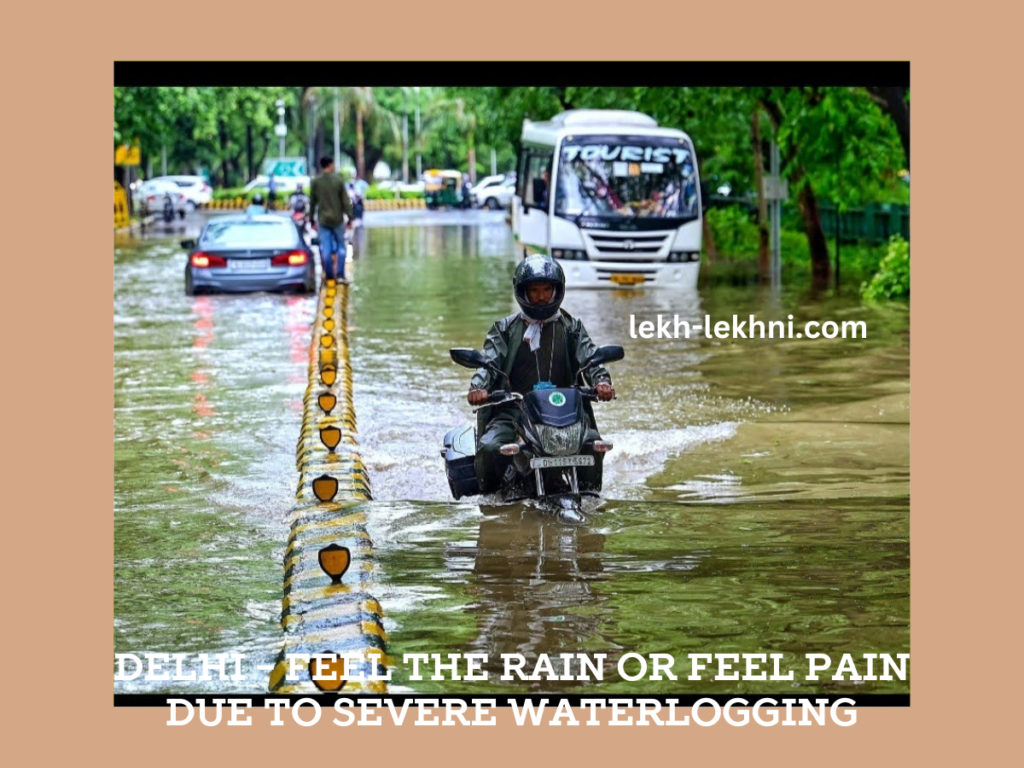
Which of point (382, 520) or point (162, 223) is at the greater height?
point (162, 223)

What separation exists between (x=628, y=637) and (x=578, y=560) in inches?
67.1

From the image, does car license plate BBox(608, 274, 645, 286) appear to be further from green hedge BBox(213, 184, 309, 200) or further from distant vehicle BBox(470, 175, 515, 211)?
distant vehicle BBox(470, 175, 515, 211)

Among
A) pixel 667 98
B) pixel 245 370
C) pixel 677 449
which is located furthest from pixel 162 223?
pixel 677 449

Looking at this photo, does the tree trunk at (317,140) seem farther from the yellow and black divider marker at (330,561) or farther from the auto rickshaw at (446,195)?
the yellow and black divider marker at (330,561)

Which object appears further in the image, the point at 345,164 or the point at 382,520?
the point at 345,164

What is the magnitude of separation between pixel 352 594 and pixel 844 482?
455cm

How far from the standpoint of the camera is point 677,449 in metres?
13.6

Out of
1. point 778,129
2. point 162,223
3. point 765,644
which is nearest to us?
point 765,644

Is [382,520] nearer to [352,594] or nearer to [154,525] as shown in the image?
[154,525]

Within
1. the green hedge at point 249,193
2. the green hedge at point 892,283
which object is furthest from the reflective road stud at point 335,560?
the green hedge at point 249,193

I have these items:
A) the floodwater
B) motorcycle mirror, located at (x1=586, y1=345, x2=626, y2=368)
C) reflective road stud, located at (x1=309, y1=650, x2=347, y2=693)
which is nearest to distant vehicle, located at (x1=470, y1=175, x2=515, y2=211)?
the floodwater

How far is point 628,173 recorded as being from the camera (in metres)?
29.0

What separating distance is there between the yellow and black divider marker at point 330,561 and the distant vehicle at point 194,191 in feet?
174

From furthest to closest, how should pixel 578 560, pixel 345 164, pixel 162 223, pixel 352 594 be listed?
pixel 345 164 → pixel 162 223 → pixel 578 560 → pixel 352 594
